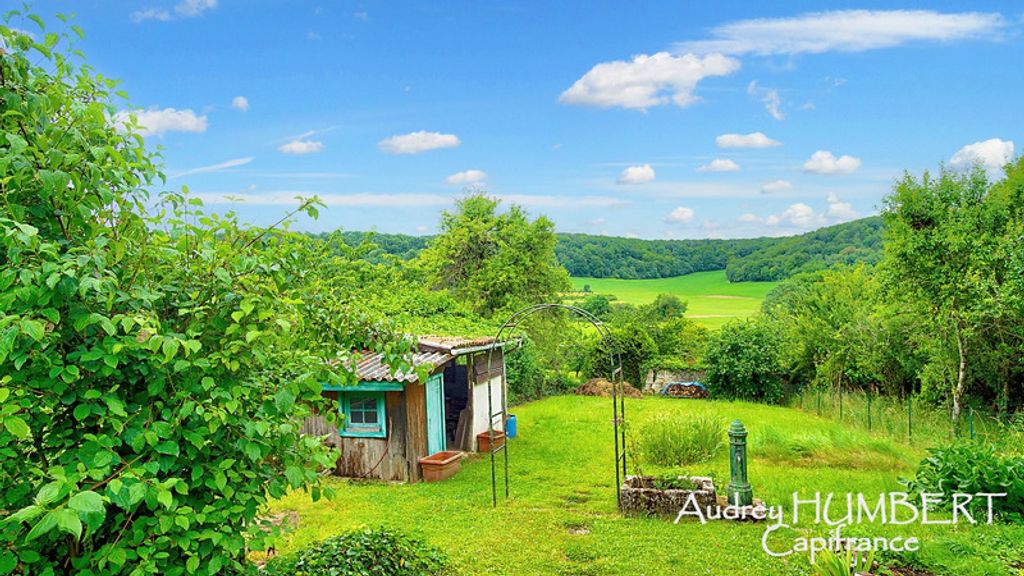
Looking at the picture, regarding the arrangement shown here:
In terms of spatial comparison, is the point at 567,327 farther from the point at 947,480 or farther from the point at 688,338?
the point at 947,480

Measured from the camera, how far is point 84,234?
285 centimetres

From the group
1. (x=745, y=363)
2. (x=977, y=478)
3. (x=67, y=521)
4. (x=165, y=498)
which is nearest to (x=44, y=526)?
(x=67, y=521)

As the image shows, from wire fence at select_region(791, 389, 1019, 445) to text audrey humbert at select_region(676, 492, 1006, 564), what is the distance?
3.57 metres

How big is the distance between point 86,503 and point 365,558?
3.68m

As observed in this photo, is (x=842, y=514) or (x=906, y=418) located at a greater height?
(x=842, y=514)

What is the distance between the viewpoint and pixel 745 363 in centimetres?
1961

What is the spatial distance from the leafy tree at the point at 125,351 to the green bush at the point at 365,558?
1985mm

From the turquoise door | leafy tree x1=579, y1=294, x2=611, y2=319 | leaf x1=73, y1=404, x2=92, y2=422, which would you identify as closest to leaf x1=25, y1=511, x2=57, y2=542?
leaf x1=73, y1=404, x2=92, y2=422

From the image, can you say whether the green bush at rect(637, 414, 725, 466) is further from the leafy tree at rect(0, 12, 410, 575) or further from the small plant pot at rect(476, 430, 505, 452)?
the leafy tree at rect(0, 12, 410, 575)

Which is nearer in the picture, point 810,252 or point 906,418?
point 906,418

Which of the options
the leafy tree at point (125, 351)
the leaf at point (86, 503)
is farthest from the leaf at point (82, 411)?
the leaf at point (86, 503)

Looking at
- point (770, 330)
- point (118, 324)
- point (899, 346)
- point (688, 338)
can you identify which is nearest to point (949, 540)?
point (118, 324)

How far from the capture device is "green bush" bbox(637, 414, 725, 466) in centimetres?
1070

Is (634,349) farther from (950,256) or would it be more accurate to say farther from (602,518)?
(602,518)
